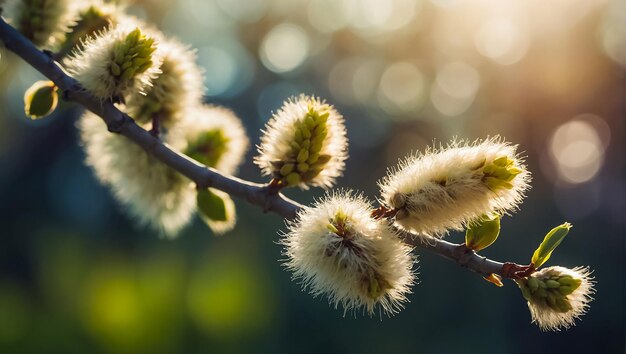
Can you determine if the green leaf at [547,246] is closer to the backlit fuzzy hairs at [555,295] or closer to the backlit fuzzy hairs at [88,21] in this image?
the backlit fuzzy hairs at [555,295]

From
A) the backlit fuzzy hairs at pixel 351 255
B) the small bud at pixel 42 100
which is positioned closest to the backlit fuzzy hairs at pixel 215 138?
the small bud at pixel 42 100

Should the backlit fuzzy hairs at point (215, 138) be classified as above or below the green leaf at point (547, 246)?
below

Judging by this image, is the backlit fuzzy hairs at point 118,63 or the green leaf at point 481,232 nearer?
the green leaf at point 481,232

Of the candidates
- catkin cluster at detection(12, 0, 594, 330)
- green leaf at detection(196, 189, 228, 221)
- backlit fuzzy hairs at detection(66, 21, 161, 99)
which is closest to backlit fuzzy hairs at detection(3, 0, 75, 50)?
catkin cluster at detection(12, 0, 594, 330)

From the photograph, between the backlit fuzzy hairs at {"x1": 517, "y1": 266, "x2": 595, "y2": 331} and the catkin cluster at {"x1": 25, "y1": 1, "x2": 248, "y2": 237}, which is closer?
the backlit fuzzy hairs at {"x1": 517, "y1": 266, "x2": 595, "y2": 331}

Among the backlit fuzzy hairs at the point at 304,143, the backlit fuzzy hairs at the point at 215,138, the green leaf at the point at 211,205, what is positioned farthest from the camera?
the backlit fuzzy hairs at the point at 215,138

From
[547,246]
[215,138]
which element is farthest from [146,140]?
[547,246]

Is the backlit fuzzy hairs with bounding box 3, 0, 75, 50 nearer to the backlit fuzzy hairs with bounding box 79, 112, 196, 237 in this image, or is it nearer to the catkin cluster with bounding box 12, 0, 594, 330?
the catkin cluster with bounding box 12, 0, 594, 330

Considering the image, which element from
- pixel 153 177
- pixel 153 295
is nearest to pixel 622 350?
pixel 153 295
